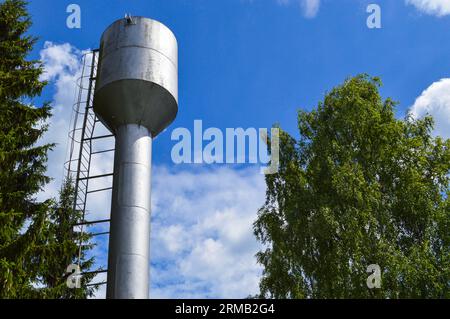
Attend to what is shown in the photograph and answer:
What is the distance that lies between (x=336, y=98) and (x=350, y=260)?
7.86m

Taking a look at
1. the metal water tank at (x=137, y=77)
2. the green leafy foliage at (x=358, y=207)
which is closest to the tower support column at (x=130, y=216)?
the metal water tank at (x=137, y=77)

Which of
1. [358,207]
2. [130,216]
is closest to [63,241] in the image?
[130,216]

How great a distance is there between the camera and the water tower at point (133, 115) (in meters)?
15.7

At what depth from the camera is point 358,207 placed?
20.7m

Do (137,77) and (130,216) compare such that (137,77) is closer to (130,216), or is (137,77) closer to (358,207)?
(130,216)

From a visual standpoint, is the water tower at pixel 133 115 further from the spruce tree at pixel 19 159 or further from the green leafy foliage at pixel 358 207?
the green leafy foliage at pixel 358 207

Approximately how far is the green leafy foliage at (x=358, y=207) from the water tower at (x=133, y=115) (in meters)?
7.04

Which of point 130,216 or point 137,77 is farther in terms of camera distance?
point 137,77

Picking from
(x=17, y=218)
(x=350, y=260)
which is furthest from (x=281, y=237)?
(x=17, y=218)

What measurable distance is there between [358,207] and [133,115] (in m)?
9.13

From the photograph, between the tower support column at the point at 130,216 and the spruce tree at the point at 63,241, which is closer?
the tower support column at the point at 130,216

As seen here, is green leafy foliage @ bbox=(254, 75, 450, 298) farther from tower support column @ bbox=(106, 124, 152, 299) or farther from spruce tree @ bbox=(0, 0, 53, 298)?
spruce tree @ bbox=(0, 0, 53, 298)
